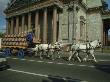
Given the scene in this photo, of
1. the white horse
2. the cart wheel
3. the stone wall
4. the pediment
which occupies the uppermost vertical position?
the pediment

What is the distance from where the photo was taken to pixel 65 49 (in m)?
29.2

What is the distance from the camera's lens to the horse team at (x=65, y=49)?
948 inches

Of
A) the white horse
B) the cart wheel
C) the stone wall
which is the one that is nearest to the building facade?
the stone wall

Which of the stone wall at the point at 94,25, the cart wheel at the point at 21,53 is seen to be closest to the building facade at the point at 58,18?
the stone wall at the point at 94,25

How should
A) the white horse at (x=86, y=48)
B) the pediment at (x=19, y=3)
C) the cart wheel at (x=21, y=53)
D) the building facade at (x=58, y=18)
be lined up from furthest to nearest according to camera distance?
the pediment at (x=19, y=3) < the building facade at (x=58, y=18) < the cart wheel at (x=21, y=53) < the white horse at (x=86, y=48)

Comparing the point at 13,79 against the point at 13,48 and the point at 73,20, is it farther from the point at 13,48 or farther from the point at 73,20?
the point at 73,20

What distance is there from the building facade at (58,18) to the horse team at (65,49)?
647 inches

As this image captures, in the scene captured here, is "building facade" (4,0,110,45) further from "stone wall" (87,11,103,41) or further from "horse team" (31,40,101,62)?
"horse team" (31,40,101,62)

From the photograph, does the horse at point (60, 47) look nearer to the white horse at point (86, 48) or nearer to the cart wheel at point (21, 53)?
the white horse at point (86, 48)

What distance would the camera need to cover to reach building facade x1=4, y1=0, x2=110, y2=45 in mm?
50156

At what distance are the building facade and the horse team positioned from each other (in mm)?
16432

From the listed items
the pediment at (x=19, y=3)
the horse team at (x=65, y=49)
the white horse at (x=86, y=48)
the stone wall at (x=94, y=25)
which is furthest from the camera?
the stone wall at (x=94, y=25)

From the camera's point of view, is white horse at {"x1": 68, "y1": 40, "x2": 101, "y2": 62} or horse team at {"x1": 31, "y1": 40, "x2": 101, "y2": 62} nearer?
white horse at {"x1": 68, "y1": 40, "x2": 101, "y2": 62}

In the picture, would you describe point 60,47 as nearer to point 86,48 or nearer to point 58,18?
point 86,48
